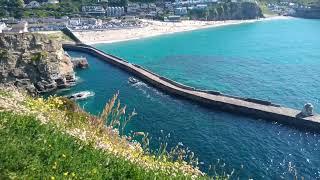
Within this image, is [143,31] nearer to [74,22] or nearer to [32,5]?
[74,22]

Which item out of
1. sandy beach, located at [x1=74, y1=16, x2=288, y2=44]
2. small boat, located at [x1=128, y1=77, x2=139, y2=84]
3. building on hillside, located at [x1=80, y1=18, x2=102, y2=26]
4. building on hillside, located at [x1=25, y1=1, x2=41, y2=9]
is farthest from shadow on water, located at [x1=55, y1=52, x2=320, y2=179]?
building on hillside, located at [x1=25, y1=1, x2=41, y2=9]

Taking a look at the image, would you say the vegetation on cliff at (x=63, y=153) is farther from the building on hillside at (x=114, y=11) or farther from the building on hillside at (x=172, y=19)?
the building on hillside at (x=114, y=11)

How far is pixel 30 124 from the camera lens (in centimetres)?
959

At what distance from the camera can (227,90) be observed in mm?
52281

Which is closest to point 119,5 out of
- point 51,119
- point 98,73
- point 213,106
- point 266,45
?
point 266,45

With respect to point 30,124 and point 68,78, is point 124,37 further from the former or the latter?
point 30,124

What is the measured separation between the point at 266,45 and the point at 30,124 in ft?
293

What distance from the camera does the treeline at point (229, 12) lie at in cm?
14238

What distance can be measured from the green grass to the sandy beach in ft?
290

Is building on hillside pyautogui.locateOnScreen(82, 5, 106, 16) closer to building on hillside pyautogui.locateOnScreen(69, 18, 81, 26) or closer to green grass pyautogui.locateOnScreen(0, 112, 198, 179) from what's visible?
building on hillside pyautogui.locateOnScreen(69, 18, 81, 26)

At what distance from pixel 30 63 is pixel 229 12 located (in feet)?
356

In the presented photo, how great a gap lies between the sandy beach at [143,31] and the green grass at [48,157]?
3479 inches

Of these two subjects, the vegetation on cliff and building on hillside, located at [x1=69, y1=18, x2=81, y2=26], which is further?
building on hillside, located at [x1=69, y1=18, x2=81, y2=26]

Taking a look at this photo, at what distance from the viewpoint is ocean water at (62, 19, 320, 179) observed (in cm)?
3014
